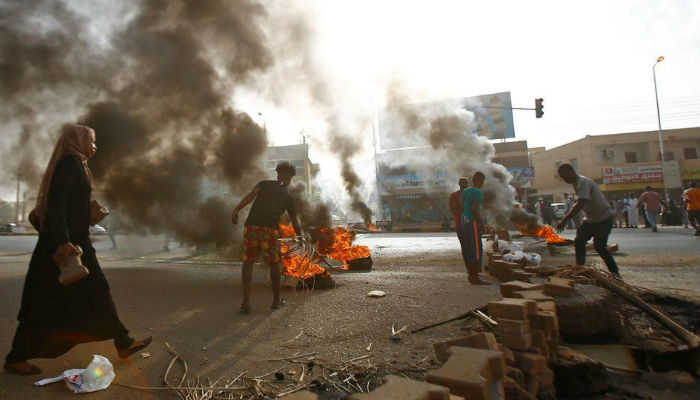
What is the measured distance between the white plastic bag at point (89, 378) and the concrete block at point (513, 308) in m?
2.32

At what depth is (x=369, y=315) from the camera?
3.46 meters

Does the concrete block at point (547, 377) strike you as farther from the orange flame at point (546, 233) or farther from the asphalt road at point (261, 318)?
the orange flame at point (546, 233)

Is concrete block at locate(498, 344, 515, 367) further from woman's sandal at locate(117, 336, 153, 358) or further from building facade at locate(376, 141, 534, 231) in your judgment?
building facade at locate(376, 141, 534, 231)

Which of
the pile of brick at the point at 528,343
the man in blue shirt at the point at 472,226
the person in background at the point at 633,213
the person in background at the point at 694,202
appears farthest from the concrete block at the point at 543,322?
the person in background at the point at 633,213

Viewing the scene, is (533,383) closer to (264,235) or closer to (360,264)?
(264,235)

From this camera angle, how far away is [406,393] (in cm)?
143

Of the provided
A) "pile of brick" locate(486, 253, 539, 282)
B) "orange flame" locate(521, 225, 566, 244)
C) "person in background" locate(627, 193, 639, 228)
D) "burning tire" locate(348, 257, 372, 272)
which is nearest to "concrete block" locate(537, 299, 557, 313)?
"pile of brick" locate(486, 253, 539, 282)

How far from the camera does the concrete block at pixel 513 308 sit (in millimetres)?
2227

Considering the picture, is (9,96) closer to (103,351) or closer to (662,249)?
(103,351)

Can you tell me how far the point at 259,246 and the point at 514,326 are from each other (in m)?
2.60

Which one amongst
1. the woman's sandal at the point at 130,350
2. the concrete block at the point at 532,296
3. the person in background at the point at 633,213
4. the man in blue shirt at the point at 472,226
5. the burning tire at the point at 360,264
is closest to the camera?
the woman's sandal at the point at 130,350

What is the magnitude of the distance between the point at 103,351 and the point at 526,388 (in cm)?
280

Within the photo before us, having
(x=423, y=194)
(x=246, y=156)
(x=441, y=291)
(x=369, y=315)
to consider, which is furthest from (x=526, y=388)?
(x=423, y=194)

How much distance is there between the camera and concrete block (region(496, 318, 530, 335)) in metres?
2.17
